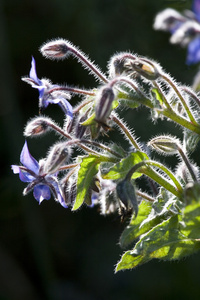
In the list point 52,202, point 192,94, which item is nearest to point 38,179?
point 192,94

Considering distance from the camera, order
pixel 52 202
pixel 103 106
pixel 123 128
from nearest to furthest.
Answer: pixel 103 106, pixel 123 128, pixel 52 202

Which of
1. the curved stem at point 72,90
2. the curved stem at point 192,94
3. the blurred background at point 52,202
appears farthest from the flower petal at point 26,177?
the blurred background at point 52,202

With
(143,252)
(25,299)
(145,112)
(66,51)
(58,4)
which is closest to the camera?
(143,252)

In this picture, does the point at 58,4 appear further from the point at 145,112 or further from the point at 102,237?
the point at 102,237

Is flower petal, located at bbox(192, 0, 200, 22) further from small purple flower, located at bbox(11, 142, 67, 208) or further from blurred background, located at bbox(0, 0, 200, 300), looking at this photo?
blurred background, located at bbox(0, 0, 200, 300)

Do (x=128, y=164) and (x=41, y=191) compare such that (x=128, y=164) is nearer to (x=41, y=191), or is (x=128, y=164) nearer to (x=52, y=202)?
(x=41, y=191)

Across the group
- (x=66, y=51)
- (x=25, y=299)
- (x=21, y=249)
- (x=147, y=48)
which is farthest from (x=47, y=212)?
(x=66, y=51)

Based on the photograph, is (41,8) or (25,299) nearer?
(25,299)
